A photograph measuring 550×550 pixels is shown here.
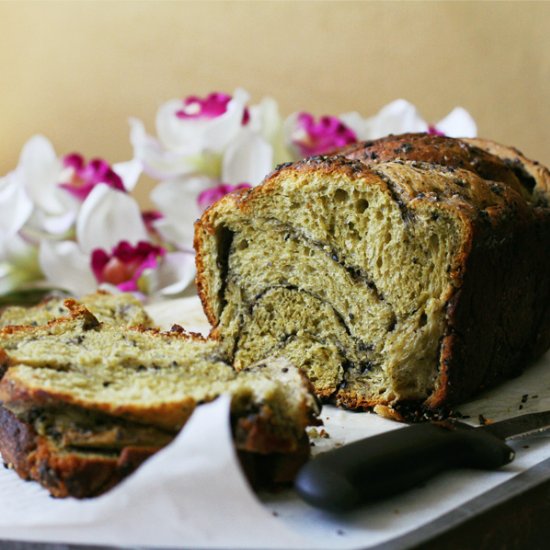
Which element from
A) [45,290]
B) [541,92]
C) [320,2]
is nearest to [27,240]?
[45,290]

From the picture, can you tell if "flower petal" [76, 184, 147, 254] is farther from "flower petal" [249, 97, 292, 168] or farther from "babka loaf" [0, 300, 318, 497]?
"babka loaf" [0, 300, 318, 497]

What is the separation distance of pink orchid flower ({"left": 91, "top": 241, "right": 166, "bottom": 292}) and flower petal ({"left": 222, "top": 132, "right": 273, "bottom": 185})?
645 millimetres

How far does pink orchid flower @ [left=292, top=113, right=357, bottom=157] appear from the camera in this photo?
547 centimetres

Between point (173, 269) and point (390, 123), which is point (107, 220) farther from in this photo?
point (390, 123)

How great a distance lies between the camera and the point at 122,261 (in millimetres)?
5160

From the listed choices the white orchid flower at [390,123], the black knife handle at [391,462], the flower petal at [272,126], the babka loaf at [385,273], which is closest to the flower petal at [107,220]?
the flower petal at [272,126]

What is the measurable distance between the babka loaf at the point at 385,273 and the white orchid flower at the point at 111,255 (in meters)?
1.71

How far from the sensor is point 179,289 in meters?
5.04

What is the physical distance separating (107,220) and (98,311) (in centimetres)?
116

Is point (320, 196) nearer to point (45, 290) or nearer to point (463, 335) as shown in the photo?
point (463, 335)

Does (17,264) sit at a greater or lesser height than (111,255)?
lesser

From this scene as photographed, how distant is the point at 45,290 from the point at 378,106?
369 cm

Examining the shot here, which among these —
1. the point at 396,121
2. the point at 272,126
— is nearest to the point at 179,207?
the point at 272,126

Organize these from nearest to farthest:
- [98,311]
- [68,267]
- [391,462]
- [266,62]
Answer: [391,462] < [98,311] < [68,267] < [266,62]
